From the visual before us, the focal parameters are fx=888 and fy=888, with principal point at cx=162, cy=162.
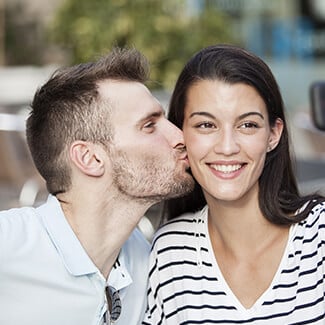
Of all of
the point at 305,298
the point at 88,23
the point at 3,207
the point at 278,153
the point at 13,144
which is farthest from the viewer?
the point at 88,23

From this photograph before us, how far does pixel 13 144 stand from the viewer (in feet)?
18.6

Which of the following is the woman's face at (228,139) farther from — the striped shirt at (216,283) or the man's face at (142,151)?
the striped shirt at (216,283)

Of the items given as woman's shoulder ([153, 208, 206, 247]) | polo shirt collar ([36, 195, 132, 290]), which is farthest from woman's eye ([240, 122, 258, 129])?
polo shirt collar ([36, 195, 132, 290])

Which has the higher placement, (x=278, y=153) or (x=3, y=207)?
(x=278, y=153)

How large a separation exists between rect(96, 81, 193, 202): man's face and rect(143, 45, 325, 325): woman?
0.19 feet

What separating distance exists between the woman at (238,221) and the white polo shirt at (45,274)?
1.06 feet

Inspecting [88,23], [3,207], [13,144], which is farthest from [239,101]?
[88,23]

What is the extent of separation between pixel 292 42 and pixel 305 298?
10994 millimetres

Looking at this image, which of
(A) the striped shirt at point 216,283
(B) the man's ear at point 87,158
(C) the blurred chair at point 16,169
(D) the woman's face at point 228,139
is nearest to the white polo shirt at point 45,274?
(B) the man's ear at point 87,158

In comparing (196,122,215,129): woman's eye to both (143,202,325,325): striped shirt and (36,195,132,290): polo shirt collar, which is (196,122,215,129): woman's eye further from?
(36,195,132,290): polo shirt collar

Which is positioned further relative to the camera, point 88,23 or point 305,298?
point 88,23

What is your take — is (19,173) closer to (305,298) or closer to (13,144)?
(13,144)

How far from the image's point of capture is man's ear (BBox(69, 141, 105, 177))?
2613 mm

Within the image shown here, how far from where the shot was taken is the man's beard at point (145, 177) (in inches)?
103
